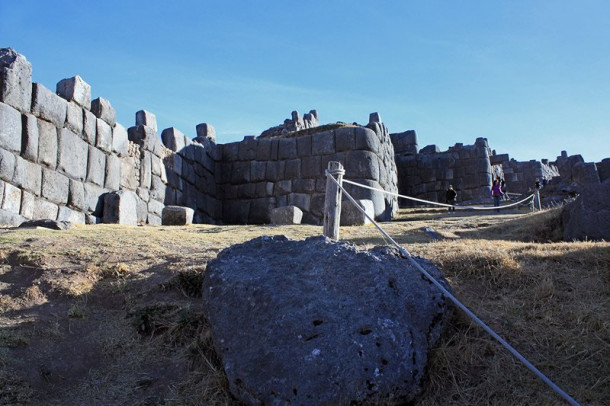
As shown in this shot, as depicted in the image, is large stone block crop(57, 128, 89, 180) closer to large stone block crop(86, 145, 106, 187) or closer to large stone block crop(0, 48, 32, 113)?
large stone block crop(86, 145, 106, 187)

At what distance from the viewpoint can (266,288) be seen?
394 centimetres

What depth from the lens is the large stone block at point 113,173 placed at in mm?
11391

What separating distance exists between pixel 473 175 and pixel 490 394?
20.0 m

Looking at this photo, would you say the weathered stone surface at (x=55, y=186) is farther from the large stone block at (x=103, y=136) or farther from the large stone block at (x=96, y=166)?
the large stone block at (x=103, y=136)

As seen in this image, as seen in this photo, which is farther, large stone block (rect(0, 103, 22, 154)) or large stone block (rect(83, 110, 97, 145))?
large stone block (rect(83, 110, 97, 145))

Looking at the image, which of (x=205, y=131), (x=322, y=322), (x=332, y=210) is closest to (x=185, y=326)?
(x=322, y=322)

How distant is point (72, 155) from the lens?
1037 centimetres

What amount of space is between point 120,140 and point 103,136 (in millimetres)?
635

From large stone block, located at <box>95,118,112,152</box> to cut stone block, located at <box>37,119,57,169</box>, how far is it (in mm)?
1262

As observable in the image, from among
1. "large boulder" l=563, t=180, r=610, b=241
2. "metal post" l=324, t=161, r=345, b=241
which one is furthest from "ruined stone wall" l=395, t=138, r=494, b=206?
"metal post" l=324, t=161, r=345, b=241

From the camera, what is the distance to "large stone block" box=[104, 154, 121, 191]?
11.4 metres

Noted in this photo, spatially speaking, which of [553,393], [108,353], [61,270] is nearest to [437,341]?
[553,393]

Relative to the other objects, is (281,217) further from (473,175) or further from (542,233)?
(473,175)

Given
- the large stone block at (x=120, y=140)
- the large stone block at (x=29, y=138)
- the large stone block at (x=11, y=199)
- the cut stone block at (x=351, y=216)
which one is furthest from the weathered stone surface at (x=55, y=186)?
the cut stone block at (x=351, y=216)
